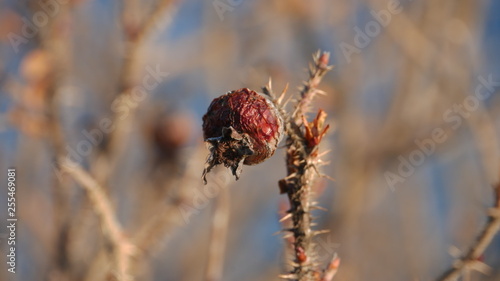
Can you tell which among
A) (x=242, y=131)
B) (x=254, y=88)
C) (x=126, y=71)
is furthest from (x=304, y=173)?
(x=254, y=88)

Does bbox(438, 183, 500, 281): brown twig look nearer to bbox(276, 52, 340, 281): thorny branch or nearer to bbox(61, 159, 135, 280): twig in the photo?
bbox(276, 52, 340, 281): thorny branch

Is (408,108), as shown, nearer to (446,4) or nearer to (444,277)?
(446,4)

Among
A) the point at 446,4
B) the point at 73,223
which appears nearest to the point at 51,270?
the point at 73,223

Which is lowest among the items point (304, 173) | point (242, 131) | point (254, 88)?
point (304, 173)

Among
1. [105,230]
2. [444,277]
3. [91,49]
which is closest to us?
[444,277]

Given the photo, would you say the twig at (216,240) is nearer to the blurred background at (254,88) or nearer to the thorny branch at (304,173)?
the blurred background at (254,88)

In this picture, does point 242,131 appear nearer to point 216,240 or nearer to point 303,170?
point 303,170

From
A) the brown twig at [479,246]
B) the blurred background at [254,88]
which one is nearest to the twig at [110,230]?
the blurred background at [254,88]
